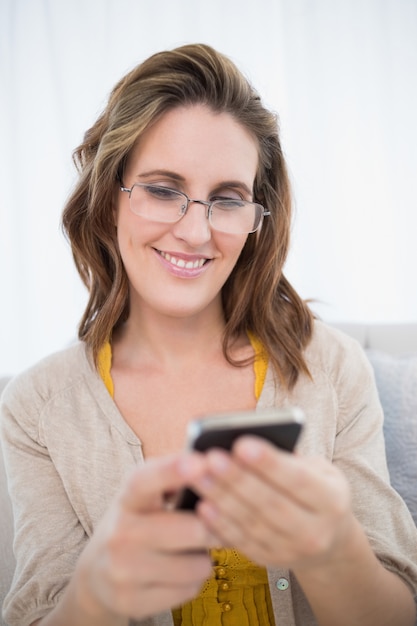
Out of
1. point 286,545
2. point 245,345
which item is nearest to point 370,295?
point 245,345

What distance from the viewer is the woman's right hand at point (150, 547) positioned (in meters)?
0.83

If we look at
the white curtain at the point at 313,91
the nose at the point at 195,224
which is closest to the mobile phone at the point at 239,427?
the nose at the point at 195,224

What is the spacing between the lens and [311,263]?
2.89 metres

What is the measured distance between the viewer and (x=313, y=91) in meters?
2.82

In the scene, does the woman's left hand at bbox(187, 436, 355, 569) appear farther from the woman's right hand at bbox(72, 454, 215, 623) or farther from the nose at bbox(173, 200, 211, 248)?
the nose at bbox(173, 200, 211, 248)

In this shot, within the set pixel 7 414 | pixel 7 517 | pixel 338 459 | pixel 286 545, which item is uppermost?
pixel 286 545

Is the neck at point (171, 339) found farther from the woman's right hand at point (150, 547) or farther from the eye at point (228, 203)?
the woman's right hand at point (150, 547)

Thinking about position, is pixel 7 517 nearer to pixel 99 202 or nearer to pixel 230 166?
pixel 99 202

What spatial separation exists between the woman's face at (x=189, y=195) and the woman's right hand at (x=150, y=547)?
0.68m

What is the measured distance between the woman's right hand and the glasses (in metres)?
0.72

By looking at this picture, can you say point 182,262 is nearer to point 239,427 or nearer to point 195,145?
point 195,145

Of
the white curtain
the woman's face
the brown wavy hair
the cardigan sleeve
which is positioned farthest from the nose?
the white curtain

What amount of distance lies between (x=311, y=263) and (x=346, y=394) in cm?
136

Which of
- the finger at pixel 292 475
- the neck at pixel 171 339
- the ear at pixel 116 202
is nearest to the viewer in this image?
the finger at pixel 292 475
